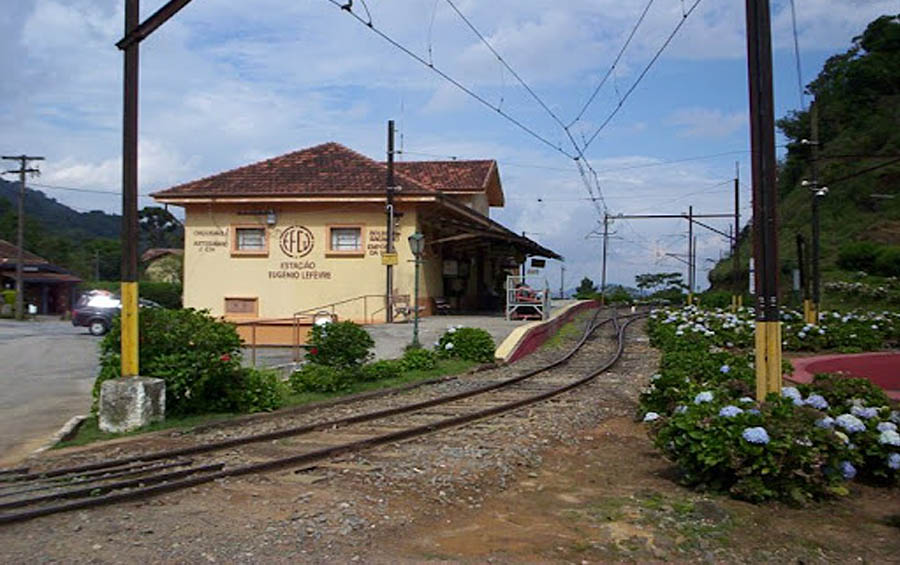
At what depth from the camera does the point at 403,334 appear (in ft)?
75.3

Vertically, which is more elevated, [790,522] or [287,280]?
[287,280]

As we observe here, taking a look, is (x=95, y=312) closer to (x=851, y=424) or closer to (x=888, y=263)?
(x=851, y=424)

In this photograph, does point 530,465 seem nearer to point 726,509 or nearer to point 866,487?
point 726,509

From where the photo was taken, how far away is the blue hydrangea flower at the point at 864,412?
7.66 m

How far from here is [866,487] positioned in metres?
7.48

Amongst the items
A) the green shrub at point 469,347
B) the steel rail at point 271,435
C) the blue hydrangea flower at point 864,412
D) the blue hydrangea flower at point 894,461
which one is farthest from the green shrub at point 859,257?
the blue hydrangea flower at point 894,461

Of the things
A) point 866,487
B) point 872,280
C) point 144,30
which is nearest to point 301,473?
point 866,487

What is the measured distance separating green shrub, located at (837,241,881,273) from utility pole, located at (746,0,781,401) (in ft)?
124

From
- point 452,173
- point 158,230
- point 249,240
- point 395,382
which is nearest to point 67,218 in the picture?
point 158,230

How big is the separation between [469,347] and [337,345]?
5.15 m

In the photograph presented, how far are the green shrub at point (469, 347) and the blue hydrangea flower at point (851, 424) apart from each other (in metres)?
11.9

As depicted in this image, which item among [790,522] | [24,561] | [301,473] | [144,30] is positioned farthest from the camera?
[144,30]

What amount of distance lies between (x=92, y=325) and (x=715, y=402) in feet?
87.5

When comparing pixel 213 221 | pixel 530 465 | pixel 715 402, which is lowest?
pixel 530 465
